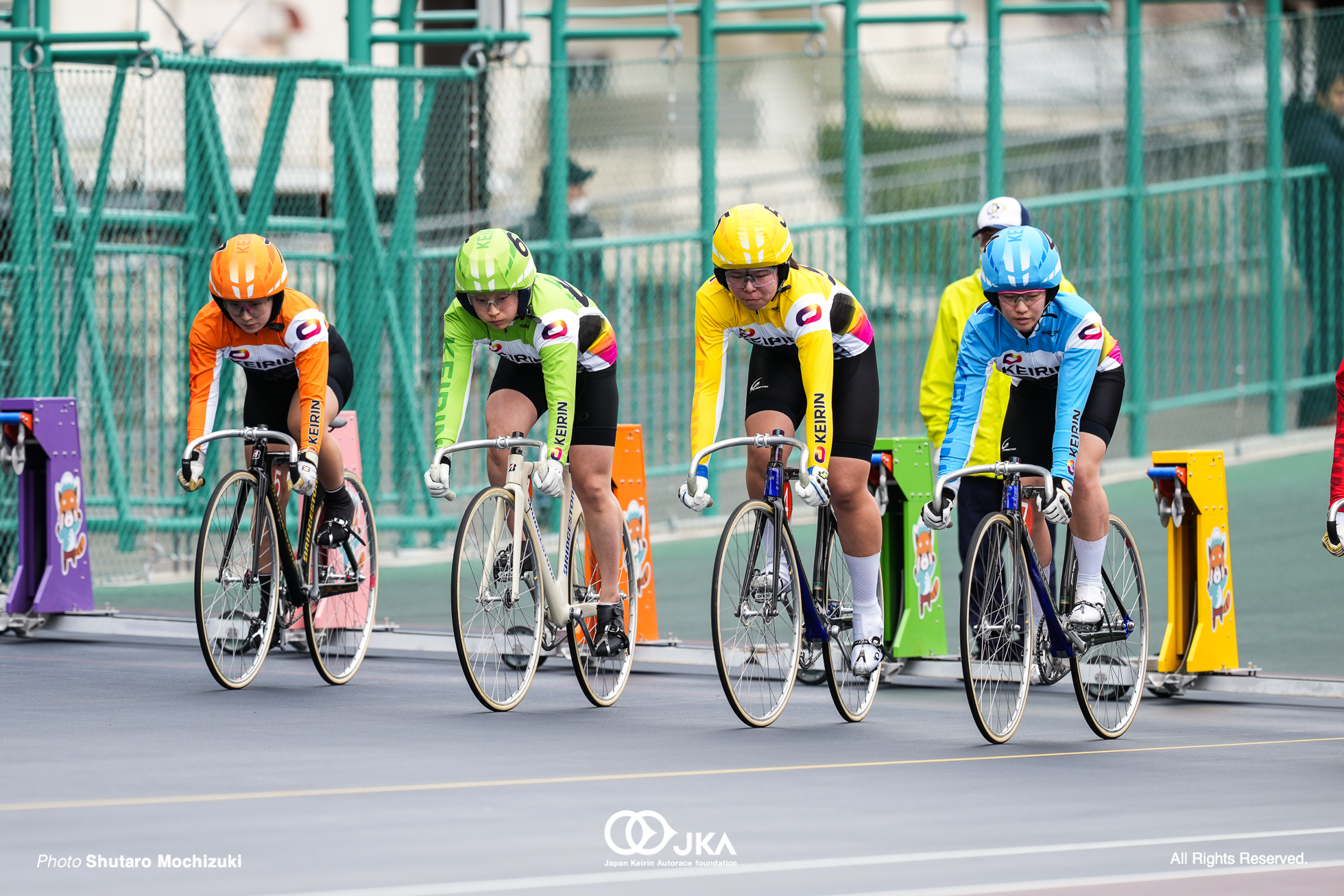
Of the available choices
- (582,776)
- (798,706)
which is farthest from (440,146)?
(582,776)

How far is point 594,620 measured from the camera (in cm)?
902

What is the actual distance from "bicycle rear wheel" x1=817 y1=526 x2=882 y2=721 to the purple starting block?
4.45 metres

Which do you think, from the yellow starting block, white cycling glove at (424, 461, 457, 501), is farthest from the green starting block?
white cycling glove at (424, 461, 457, 501)

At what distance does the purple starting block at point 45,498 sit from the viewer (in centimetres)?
1107

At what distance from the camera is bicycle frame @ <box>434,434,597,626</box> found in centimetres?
848

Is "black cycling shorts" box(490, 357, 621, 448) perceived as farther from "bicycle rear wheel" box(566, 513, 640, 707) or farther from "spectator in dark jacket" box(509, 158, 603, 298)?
"spectator in dark jacket" box(509, 158, 603, 298)

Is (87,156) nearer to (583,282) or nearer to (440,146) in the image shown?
(440,146)

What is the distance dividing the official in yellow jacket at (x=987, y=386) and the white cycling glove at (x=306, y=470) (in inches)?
108

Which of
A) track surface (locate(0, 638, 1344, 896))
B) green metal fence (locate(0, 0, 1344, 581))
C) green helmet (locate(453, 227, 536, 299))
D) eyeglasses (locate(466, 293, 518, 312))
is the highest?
green metal fence (locate(0, 0, 1344, 581))

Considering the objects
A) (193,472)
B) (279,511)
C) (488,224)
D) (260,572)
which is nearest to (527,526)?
(279,511)

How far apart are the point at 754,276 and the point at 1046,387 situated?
51.0 inches

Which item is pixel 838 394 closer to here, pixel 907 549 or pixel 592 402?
pixel 592 402

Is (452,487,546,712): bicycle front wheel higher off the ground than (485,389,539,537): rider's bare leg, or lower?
lower

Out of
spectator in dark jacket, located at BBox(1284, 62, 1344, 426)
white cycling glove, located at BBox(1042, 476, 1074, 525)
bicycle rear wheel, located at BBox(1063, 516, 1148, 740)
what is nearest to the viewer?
white cycling glove, located at BBox(1042, 476, 1074, 525)
